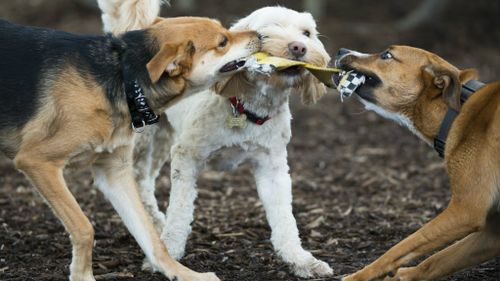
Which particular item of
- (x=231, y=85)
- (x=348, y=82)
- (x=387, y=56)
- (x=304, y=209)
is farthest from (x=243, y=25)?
(x=304, y=209)

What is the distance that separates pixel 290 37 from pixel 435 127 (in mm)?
1358

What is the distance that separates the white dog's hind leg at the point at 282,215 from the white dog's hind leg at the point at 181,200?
1.74 feet

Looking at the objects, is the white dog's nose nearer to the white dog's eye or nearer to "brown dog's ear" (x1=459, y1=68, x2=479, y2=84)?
the white dog's eye

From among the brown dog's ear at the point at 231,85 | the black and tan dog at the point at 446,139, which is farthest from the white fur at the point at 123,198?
the black and tan dog at the point at 446,139

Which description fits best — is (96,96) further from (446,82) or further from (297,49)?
(446,82)

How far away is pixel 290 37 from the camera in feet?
Result: 21.4

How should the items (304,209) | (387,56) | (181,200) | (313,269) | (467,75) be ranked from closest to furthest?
(467,75) → (387,56) → (313,269) → (181,200) → (304,209)

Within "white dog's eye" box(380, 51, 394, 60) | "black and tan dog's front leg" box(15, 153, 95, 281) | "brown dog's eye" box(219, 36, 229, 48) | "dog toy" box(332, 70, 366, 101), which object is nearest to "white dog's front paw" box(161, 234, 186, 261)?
"black and tan dog's front leg" box(15, 153, 95, 281)

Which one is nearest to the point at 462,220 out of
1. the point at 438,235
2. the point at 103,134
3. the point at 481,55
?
the point at 438,235

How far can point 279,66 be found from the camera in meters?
6.21

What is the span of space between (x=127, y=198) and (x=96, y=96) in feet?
2.61

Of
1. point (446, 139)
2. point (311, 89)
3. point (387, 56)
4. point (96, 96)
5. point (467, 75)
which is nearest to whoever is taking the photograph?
point (446, 139)

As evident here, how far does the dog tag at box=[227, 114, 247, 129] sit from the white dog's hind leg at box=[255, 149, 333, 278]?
34cm

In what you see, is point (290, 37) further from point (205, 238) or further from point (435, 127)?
point (205, 238)
